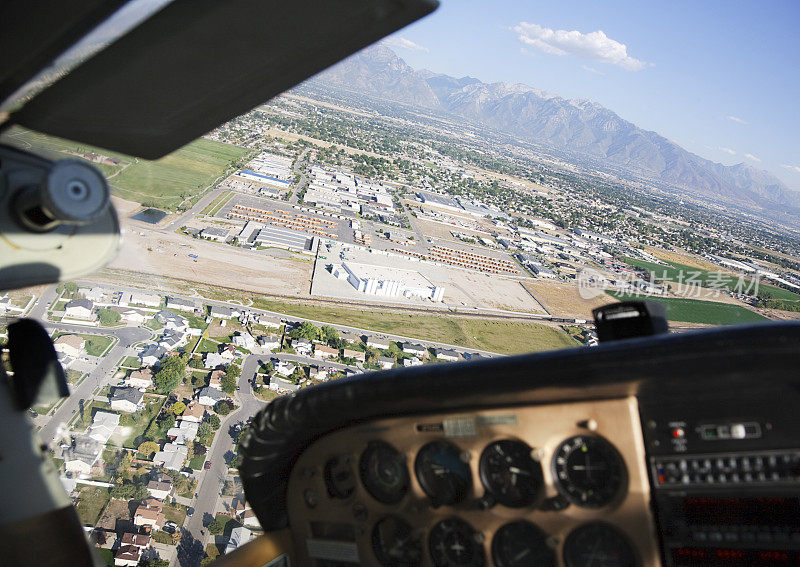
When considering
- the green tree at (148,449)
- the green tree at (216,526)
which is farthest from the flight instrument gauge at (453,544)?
the green tree at (148,449)

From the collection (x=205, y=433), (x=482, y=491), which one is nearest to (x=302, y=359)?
(x=205, y=433)

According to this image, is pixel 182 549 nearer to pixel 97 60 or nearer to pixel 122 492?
pixel 122 492

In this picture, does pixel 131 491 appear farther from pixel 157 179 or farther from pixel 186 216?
pixel 186 216

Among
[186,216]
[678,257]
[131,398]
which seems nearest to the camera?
[131,398]

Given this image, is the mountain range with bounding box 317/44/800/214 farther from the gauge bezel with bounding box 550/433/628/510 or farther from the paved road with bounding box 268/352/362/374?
the gauge bezel with bounding box 550/433/628/510

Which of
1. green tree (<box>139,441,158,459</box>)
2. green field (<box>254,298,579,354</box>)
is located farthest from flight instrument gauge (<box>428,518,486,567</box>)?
green field (<box>254,298,579,354</box>)

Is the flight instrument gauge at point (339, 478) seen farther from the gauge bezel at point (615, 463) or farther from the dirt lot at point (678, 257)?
the dirt lot at point (678, 257)
